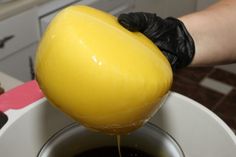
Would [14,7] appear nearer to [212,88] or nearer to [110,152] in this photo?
[110,152]

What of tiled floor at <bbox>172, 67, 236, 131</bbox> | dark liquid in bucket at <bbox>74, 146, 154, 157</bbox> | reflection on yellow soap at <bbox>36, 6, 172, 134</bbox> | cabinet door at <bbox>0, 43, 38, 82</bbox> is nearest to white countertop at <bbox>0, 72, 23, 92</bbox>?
dark liquid in bucket at <bbox>74, 146, 154, 157</bbox>

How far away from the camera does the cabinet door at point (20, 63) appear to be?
3.42ft

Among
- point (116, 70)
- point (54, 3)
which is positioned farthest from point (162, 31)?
point (54, 3)

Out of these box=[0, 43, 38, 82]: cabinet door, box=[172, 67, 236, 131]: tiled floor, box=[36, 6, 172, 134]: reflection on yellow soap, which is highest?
box=[36, 6, 172, 134]: reflection on yellow soap

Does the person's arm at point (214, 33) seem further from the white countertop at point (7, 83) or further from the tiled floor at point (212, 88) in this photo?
the tiled floor at point (212, 88)

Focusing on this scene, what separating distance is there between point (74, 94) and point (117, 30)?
7 cm

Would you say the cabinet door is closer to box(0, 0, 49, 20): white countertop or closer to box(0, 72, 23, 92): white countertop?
box(0, 0, 49, 20): white countertop

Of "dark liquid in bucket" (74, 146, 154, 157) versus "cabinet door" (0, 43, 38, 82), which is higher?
"dark liquid in bucket" (74, 146, 154, 157)

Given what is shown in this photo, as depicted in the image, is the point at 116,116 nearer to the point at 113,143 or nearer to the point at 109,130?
the point at 109,130

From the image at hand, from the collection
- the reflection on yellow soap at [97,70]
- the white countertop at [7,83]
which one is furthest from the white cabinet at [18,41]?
the reflection on yellow soap at [97,70]

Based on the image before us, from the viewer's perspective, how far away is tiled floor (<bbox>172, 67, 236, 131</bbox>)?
1.53m

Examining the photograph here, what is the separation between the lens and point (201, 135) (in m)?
0.52

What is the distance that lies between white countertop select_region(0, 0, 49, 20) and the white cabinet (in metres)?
0.01

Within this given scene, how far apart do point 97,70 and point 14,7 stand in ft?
2.24
